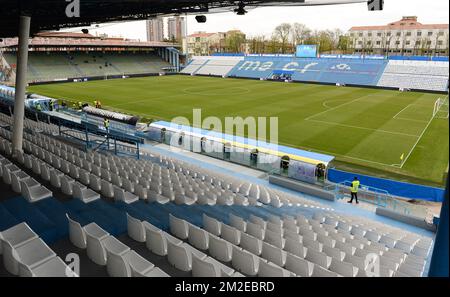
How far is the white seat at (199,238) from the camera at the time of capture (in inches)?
288

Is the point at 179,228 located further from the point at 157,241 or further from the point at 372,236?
the point at 372,236

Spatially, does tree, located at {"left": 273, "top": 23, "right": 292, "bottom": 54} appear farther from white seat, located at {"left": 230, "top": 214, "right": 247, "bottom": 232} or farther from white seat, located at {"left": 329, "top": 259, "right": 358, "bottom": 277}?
white seat, located at {"left": 329, "top": 259, "right": 358, "bottom": 277}

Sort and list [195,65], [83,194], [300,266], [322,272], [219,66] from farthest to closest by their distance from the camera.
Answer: [195,65]
[219,66]
[83,194]
[300,266]
[322,272]

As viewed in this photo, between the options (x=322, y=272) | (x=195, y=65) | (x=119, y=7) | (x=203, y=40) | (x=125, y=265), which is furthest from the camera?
(x=203, y=40)

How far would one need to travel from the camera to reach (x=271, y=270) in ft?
19.5

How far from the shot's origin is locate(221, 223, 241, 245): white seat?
7.96 meters

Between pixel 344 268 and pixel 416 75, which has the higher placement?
pixel 416 75

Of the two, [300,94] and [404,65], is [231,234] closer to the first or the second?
[300,94]

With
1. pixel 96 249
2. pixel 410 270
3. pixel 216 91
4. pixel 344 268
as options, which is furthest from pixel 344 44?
pixel 96 249

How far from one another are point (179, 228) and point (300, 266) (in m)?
2.83

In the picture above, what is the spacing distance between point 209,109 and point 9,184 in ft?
93.1

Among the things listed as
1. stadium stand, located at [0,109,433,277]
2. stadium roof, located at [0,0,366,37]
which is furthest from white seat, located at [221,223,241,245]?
stadium roof, located at [0,0,366,37]

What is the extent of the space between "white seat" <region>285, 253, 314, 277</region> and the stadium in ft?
0.12

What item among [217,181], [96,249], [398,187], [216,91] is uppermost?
[216,91]
